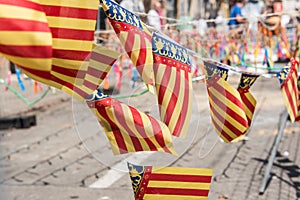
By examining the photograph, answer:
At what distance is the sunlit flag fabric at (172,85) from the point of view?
7.73ft

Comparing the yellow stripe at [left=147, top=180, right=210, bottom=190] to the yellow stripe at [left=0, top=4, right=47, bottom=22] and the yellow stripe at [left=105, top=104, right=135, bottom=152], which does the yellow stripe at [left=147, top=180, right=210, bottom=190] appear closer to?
the yellow stripe at [left=105, top=104, right=135, bottom=152]

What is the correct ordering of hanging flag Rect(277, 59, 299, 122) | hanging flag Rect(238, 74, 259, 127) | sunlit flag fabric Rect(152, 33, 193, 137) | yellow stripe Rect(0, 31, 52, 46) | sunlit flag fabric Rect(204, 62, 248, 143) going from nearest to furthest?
yellow stripe Rect(0, 31, 52, 46) → sunlit flag fabric Rect(152, 33, 193, 137) → sunlit flag fabric Rect(204, 62, 248, 143) → hanging flag Rect(238, 74, 259, 127) → hanging flag Rect(277, 59, 299, 122)

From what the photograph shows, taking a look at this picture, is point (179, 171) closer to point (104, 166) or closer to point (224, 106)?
point (224, 106)

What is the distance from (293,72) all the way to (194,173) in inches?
53.7

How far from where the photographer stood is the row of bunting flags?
64.9 inches

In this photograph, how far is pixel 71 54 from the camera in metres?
1.90

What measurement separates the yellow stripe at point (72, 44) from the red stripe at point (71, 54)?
1 cm

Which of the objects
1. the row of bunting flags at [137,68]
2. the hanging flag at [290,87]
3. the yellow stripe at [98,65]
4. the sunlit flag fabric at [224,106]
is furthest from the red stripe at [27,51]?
the hanging flag at [290,87]

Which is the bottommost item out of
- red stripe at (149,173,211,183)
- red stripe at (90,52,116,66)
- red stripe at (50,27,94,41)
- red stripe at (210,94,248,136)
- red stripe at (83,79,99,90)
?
red stripe at (149,173,211,183)

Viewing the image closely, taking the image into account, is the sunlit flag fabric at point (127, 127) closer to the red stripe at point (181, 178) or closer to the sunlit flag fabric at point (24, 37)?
the red stripe at point (181, 178)

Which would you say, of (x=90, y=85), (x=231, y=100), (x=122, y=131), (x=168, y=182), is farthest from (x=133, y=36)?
(x=231, y=100)

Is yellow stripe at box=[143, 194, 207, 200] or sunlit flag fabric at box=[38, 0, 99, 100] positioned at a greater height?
sunlit flag fabric at box=[38, 0, 99, 100]

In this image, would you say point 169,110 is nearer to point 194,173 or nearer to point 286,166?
point 194,173

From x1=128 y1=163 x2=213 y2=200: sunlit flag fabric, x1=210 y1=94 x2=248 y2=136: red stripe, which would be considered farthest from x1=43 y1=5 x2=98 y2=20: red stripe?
x1=210 y1=94 x2=248 y2=136: red stripe
